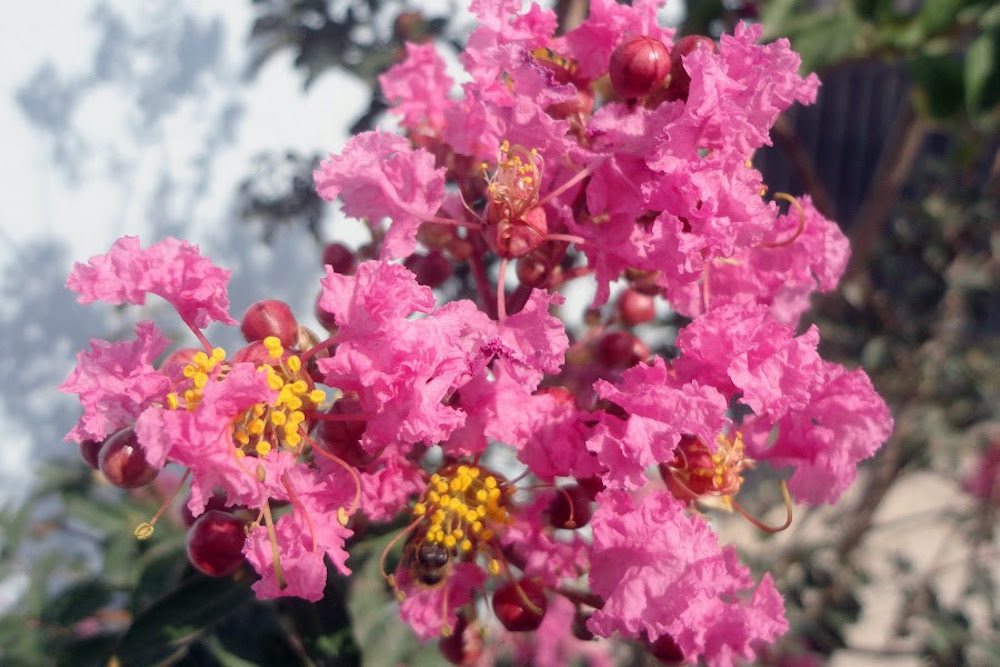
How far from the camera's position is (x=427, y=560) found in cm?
76

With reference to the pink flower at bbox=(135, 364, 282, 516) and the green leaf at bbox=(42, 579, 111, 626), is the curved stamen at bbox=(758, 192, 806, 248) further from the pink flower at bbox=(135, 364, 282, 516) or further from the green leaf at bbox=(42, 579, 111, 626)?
the green leaf at bbox=(42, 579, 111, 626)

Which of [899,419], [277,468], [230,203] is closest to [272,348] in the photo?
[277,468]

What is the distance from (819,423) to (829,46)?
0.71 meters

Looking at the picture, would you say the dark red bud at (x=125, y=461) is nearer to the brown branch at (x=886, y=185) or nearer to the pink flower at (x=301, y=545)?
the pink flower at (x=301, y=545)

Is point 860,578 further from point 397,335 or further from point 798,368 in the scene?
point 397,335

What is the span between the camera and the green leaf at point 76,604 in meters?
1.29

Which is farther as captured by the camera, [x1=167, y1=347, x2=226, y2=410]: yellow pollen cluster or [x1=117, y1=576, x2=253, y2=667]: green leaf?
[x1=117, y1=576, x2=253, y2=667]: green leaf

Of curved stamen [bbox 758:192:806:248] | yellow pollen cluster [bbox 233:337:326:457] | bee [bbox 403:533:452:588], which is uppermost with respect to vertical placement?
curved stamen [bbox 758:192:806:248]

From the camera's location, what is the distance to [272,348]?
69 centimetres

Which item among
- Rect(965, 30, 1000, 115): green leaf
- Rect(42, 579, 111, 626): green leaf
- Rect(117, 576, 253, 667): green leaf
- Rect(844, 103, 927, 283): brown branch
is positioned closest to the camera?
Rect(117, 576, 253, 667): green leaf

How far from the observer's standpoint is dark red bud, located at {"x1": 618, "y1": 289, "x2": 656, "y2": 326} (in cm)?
105

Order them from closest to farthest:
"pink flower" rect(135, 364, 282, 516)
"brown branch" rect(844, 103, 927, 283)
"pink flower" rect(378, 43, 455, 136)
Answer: "pink flower" rect(135, 364, 282, 516), "pink flower" rect(378, 43, 455, 136), "brown branch" rect(844, 103, 927, 283)

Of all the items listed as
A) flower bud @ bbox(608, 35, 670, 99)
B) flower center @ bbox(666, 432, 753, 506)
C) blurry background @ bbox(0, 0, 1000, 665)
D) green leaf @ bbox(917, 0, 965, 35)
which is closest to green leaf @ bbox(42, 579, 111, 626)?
blurry background @ bbox(0, 0, 1000, 665)

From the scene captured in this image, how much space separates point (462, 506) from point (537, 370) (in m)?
0.15
